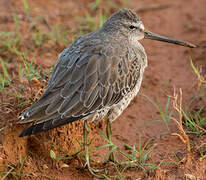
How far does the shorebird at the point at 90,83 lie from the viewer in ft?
12.6

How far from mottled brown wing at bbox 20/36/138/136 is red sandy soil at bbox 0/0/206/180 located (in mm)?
558

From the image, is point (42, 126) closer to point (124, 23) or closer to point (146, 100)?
point (124, 23)

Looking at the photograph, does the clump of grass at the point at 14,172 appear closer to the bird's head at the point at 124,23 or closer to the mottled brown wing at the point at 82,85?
the mottled brown wing at the point at 82,85

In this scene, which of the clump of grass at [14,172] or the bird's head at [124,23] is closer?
the clump of grass at [14,172]

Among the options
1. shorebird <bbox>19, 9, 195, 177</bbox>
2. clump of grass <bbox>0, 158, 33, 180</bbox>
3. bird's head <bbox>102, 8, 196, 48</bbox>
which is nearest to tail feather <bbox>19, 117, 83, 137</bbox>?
shorebird <bbox>19, 9, 195, 177</bbox>

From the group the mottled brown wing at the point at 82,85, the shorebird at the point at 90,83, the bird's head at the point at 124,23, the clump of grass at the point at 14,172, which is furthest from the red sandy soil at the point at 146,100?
the bird's head at the point at 124,23

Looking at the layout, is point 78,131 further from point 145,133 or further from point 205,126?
point 205,126

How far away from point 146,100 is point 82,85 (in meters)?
1.75

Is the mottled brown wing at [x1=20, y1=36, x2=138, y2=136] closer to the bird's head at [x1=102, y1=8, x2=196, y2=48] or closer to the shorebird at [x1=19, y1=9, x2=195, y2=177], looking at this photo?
the shorebird at [x1=19, y1=9, x2=195, y2=177]

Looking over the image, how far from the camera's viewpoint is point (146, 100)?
555 cm

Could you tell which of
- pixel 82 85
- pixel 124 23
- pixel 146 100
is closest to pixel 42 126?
pixel 82 85

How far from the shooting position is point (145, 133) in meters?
4.97

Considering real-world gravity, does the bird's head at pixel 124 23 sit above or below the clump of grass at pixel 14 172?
above

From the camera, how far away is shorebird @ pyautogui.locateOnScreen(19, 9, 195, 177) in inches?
152
